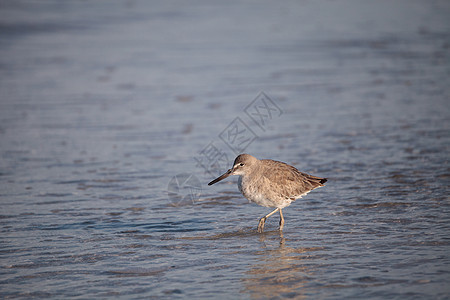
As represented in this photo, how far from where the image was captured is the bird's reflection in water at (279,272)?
18.3 ft

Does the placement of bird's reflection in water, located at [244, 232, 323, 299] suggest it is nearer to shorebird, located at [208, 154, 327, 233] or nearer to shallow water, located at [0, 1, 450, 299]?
shallow water, located at [0, 1, 450, 299]

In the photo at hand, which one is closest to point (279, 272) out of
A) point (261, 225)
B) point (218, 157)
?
point (261, 225)

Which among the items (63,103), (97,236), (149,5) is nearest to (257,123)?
(63,103)

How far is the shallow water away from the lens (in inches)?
239

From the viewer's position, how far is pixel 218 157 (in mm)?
11039

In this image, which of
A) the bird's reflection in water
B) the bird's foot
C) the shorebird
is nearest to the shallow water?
the bird's reflection in water

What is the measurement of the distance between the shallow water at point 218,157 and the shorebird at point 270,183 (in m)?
0.36

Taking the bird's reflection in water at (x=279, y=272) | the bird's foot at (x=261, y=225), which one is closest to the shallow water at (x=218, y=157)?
the bird's reflection in water at (x=279, y=272)

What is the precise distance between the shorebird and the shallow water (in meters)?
0.36

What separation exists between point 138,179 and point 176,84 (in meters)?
6.90

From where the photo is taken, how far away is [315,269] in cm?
605

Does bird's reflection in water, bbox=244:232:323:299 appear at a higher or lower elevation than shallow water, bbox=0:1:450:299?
lower

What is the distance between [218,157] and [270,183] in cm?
351

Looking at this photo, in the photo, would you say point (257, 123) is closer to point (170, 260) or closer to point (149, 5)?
point (170, 260)
